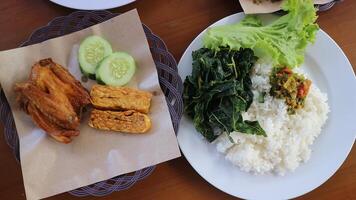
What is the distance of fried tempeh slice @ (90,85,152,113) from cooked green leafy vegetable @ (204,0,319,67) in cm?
37

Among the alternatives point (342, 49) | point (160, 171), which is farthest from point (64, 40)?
point (342, 49)

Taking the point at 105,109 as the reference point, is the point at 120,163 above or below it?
below

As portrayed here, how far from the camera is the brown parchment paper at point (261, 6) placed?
1.81 metres

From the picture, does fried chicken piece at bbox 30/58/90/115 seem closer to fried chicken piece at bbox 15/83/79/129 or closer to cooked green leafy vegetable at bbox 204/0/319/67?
fried chicken piece at bbox 15/83/79/129

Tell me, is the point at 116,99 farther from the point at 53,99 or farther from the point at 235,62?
the point at 235,62

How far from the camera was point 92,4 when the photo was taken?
5.72 feet

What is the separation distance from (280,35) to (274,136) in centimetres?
42

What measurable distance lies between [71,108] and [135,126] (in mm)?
259

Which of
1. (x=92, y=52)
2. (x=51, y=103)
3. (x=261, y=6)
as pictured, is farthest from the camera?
(x=261, y=6)

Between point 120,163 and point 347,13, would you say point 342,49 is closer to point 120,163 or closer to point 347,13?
point 347,13

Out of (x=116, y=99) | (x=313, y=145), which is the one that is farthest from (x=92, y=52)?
(x=313, y=145)

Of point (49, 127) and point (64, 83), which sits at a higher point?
point (64, 83)

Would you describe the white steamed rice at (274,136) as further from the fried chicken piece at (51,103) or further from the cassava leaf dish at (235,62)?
the fried chicken piece at (51,103)

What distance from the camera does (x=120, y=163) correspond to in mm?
1667
